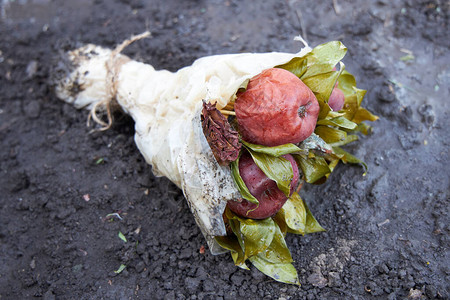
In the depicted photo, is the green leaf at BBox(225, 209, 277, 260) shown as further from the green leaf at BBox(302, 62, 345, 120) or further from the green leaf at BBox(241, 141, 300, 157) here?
the green leaf at BBox(302, 62, 345, 120)

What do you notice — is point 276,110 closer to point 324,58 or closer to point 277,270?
point 324,58

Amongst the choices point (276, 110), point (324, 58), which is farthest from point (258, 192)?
point (324, 58)

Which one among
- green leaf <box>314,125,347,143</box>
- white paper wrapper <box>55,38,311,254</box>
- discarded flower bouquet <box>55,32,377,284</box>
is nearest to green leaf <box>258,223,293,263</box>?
discarded flower bouquet <box>55,32,377,284</box>

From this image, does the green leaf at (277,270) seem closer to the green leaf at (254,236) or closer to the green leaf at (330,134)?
the green leaf at (254,236)

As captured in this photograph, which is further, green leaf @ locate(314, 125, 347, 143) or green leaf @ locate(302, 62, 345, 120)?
green leaf @ locate(314, 125, 347, 143)

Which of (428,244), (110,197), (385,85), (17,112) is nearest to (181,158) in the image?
(110,197)

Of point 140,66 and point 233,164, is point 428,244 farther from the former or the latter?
point 140,66

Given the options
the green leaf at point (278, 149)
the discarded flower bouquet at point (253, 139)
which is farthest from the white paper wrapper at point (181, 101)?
the green leaf at point (278, 149)
